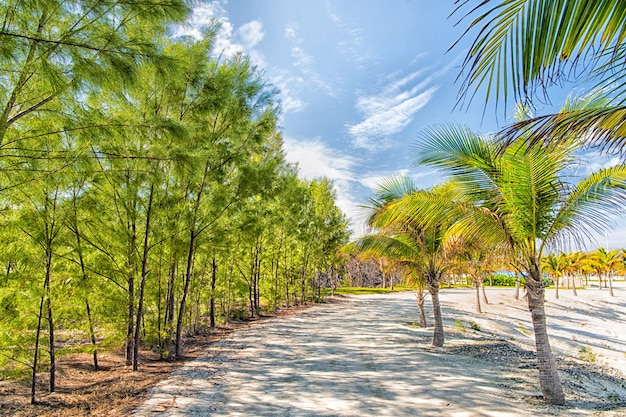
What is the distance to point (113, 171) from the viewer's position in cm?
371

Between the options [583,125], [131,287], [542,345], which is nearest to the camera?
[583,125]

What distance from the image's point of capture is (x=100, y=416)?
5012mm

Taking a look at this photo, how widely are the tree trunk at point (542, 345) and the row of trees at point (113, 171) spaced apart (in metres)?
5.42

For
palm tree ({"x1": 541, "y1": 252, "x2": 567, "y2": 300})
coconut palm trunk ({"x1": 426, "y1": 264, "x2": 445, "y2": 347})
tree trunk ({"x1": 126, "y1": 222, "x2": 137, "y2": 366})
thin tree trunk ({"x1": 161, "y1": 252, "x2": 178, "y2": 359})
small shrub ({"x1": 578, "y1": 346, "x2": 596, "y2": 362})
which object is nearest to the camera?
tree trunk ({"x1": 126, "y1": 222, "x2": 137, "y2": 366})

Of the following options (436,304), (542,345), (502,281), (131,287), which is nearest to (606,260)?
(502,281)

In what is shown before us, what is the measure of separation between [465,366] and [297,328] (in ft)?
23.2

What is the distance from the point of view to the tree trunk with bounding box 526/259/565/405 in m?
5.13

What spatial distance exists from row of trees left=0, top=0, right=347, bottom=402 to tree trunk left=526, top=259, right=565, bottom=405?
5417 mm

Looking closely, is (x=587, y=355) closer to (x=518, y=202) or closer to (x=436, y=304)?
(x=436, y=304)

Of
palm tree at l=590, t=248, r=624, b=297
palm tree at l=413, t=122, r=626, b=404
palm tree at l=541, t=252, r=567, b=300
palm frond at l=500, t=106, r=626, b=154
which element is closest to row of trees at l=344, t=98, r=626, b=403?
palm tree at l=413, t=122, r=626, b=404

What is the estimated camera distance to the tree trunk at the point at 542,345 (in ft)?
16.8

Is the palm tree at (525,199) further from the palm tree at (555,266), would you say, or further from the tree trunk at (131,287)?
the palm tree at (555,266)

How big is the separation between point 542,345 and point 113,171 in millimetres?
6497

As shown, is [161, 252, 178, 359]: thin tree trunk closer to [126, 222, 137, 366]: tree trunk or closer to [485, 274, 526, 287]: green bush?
[126, 222, 137, 366]: tree trunk
